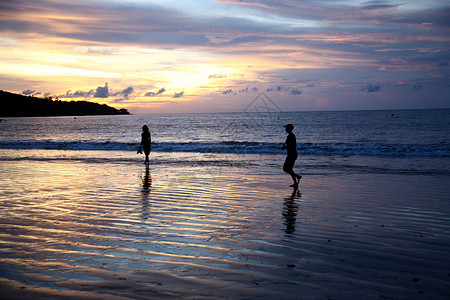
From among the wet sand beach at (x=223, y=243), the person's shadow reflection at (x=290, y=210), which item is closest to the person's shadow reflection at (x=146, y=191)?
the wet sand beach at (x=223, y=243)

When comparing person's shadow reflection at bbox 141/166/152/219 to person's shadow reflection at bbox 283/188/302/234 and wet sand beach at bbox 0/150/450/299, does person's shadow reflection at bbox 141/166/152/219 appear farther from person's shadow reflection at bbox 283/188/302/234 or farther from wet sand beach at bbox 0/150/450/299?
person's shadow reflection at bbox 283/188/302/234

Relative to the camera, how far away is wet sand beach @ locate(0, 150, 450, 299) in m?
3.48

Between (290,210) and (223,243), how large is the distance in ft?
8.94

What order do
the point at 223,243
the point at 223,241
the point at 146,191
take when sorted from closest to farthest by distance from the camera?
the point at 223,243, the point at 223,241, the point at 146,191

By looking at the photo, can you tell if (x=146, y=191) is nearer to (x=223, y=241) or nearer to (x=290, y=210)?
(x=290, y=210)

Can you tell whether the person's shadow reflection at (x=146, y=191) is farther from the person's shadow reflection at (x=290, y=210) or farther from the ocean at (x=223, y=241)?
the person's shadow reflection at (x=290, y=210)

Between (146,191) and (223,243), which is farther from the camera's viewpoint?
(146,191)

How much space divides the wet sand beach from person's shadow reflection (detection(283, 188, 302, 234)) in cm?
2

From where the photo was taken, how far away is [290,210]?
7.28 meters

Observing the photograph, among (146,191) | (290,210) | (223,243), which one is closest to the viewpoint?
(223,243)

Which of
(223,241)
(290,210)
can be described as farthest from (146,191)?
(223,241)

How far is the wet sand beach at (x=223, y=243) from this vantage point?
11.4ft

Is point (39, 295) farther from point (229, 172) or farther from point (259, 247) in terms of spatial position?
point (229, 172)

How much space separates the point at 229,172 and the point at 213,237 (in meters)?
8.85
